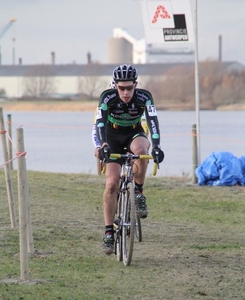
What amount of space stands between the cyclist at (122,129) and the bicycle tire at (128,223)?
27cm

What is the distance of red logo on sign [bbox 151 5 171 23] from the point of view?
1624cm

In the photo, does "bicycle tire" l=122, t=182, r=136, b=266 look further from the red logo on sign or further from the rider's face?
the red logo on sign

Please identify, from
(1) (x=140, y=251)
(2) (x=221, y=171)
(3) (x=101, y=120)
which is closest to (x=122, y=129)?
(3) (x=101, y=120)

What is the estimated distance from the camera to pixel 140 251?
344 inches

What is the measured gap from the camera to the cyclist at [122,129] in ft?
26.2

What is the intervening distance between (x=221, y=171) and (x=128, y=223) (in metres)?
7.36

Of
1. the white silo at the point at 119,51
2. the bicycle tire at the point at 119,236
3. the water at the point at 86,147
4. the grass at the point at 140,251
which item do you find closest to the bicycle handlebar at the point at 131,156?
the bicycle tire at the point at 119,236

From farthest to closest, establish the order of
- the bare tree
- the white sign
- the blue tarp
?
the bare tree, the white sign, the blue tarp

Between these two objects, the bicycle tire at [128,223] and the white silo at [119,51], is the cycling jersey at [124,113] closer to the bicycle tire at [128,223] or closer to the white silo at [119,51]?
the bicycle tire at [128,223]

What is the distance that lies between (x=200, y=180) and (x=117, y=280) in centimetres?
807

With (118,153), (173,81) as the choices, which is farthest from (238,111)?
(118,153)

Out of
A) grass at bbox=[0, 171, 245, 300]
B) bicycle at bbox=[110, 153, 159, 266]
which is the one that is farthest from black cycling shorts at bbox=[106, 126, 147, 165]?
grass at bbox=[0, 171, 245, 300]

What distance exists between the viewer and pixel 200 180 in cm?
1513

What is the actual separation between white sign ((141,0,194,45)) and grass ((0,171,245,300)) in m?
3.78
